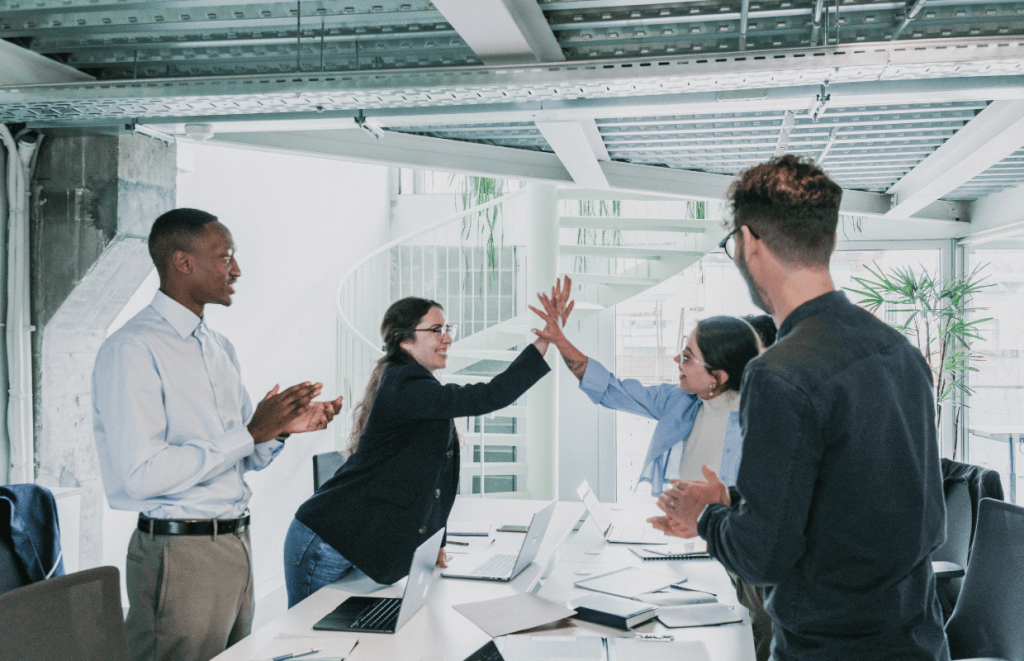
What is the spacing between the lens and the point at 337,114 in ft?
9.33

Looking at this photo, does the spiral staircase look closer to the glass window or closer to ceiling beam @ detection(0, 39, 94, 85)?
the glass window

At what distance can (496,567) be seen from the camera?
242cm

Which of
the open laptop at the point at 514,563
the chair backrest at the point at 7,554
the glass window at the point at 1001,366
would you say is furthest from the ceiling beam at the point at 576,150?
the glass window at the point at 1001,366

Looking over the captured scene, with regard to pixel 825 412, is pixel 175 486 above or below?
below

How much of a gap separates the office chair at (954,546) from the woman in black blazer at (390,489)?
170 centimetres

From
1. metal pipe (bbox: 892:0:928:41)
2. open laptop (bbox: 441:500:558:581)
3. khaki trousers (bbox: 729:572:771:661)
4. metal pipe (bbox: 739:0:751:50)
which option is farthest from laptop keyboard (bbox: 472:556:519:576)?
metal pipe (bbox: 892:0:928:41)

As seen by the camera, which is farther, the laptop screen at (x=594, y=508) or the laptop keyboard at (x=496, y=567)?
the laptop screen at (x=594, y=508)

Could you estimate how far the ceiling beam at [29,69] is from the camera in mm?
2590

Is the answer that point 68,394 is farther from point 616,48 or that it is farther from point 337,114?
point 616,48

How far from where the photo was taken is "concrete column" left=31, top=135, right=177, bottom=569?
302 cm

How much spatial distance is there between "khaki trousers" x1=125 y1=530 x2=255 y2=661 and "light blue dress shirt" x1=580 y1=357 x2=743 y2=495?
4.70 ft

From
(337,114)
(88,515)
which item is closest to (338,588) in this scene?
(88,515)

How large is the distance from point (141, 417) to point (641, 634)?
132 cm

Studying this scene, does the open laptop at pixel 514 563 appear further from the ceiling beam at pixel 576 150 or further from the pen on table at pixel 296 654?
the ceiling beam at pixel 576 150
